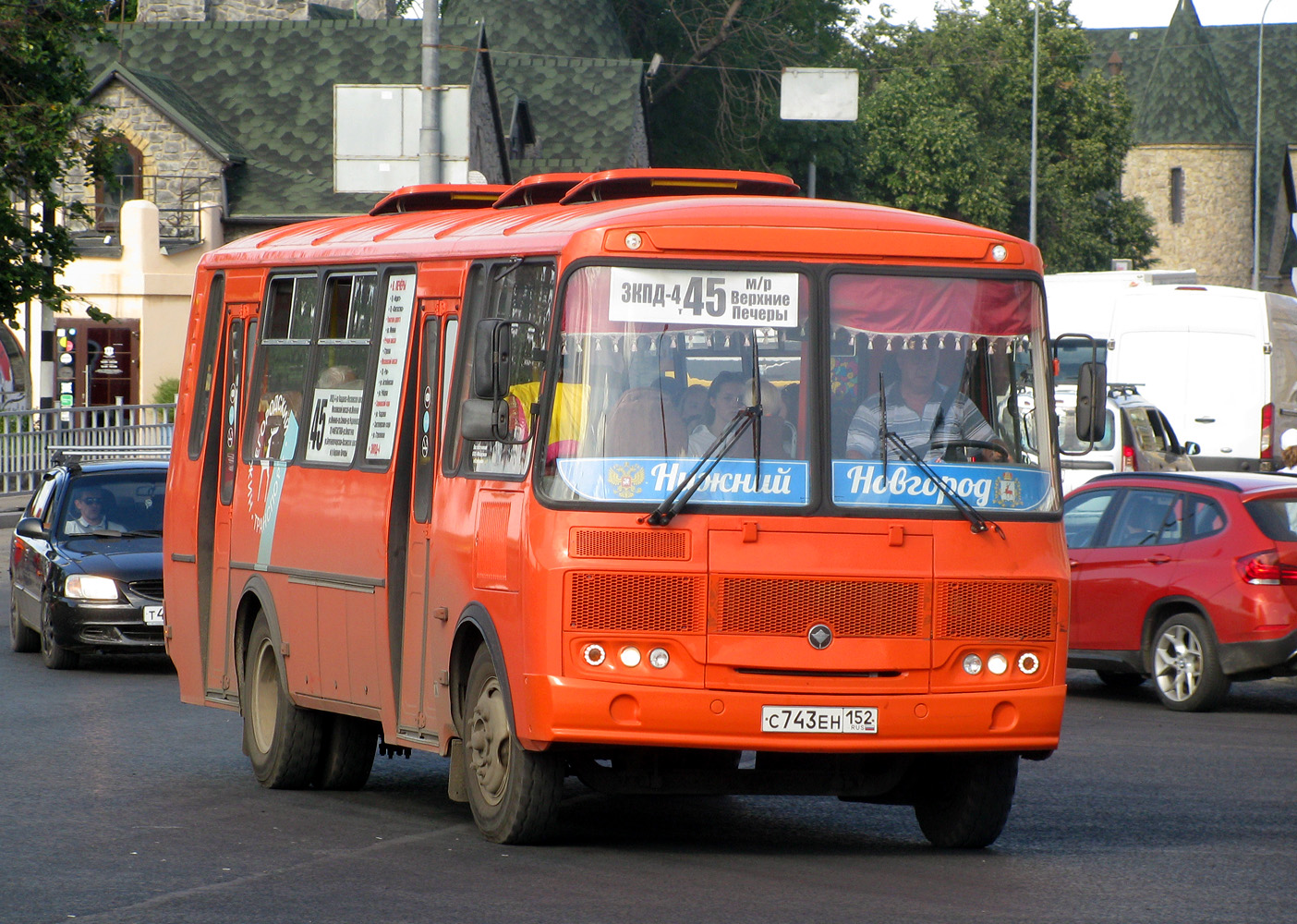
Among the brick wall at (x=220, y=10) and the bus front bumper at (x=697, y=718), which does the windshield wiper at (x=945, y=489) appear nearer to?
the bus front bumper at (x=697, y=718)

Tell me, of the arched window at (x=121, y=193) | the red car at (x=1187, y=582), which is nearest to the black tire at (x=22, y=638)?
the red car at (x=1187, y=582)

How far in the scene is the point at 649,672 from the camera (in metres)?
7.92

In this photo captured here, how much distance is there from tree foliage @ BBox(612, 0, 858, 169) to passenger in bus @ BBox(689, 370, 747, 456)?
52.8 metres

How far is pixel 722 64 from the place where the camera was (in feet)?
205

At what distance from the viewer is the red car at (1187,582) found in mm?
14031

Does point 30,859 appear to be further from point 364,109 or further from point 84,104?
point 84,104

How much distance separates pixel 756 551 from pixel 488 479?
4.02ft

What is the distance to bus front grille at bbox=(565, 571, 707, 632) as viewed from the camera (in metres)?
7.91

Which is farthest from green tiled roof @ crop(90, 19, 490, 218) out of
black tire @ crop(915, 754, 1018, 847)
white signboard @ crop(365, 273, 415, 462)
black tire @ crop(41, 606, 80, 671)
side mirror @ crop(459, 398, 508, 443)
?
side mirror @ crop(459, 398, 508, 443)

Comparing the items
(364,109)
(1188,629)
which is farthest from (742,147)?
(1188,629)

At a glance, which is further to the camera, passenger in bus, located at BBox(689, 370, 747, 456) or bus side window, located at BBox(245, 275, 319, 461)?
bus side window, located at BBox(245, 275, 319, 461)

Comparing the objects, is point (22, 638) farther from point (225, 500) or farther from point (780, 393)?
point (780, 393)

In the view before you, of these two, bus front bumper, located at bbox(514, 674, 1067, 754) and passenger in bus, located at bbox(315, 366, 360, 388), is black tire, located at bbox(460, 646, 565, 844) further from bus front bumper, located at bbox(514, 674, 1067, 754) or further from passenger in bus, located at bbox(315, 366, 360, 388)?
passenger in bus, located at bbox(315, 366, 360, 388)

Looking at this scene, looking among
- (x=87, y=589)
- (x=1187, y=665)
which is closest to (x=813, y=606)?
(x=1187, y=665)
